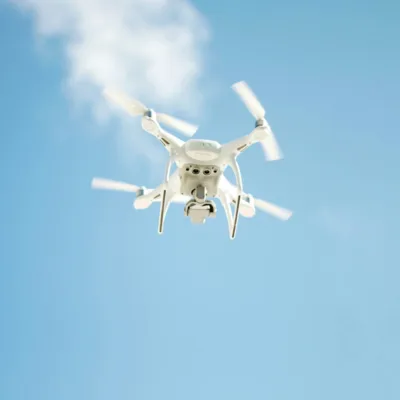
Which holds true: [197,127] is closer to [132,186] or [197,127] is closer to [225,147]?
[225,147]

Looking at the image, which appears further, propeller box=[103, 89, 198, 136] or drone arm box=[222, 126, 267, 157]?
drone arm box=[222, 126, 267, 157]

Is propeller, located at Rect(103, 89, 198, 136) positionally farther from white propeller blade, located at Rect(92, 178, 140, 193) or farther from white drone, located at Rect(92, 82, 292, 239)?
white propeller blade, located at Rect(92, 178, 140, 193)

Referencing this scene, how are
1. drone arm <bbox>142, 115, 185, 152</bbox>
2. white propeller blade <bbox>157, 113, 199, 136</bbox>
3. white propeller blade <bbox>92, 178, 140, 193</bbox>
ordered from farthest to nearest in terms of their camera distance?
white propeller blade <bbox>92, 178, 140, 193</bbox> → white propeller blade <bbox>157, 113, 199, 136</bbox> → drone arm <bbox>142, 115, 185, 152</bbox>

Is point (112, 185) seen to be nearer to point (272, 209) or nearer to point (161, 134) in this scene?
point (161, 134)

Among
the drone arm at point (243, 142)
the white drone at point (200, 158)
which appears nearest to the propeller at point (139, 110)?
the white drone at point (200, 158)

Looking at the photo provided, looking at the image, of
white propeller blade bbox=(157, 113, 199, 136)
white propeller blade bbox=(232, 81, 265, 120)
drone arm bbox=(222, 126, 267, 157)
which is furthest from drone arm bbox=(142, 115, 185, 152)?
white propeller blade bbox=(232, 81, 265, 120)

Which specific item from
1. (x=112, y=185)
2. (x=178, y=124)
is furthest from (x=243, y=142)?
(x=112, y=185)

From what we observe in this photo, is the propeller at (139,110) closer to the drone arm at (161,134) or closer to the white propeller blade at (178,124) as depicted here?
the white propeller blade at (178,124)
